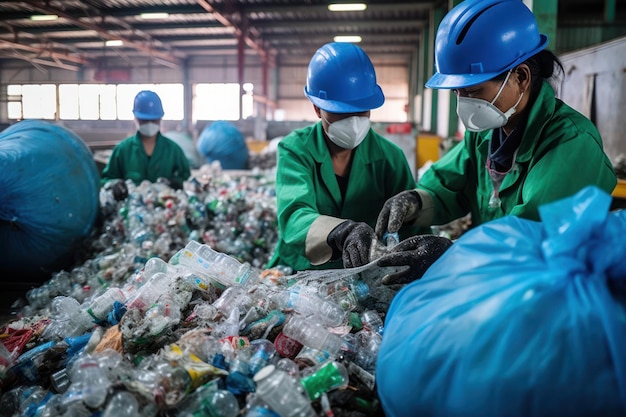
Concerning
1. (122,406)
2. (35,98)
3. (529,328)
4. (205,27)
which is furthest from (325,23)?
(35,98)

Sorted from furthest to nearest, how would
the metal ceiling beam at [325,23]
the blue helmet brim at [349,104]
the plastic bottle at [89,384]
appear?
the metal ceiling beam at [325,23] < the blue helmet brim at [349,104] < the plastic bottle at [89,384]

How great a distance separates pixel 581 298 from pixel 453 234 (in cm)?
388

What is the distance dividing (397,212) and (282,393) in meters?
1.08

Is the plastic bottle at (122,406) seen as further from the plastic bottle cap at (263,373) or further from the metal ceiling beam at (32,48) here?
the metal ceiling beam at (32,48)

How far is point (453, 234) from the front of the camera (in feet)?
15.8

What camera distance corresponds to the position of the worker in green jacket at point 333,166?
7.18 ft

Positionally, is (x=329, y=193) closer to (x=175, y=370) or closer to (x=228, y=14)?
(x=175, y=370)

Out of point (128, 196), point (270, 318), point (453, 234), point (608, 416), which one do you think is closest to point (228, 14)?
point (128, 196)

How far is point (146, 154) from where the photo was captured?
566 cm

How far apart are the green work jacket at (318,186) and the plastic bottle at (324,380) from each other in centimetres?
72

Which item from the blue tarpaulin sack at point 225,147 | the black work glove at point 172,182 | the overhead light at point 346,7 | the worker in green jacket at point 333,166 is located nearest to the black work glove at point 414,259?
the worker in green jacket at point 333,166

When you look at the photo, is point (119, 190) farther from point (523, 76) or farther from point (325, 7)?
point (325, 7)

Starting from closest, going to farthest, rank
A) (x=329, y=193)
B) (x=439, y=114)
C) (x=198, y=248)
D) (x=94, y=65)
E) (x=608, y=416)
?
(x=608, y=416)
(x=198, y=248)
(x=329, y=193)
(x=439, y=114)
(x=94, y=65)

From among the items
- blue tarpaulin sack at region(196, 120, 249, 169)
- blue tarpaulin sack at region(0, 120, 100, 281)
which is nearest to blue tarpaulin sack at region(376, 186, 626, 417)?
blue tarpaulin sack at region(0, 120, 100, 281)
